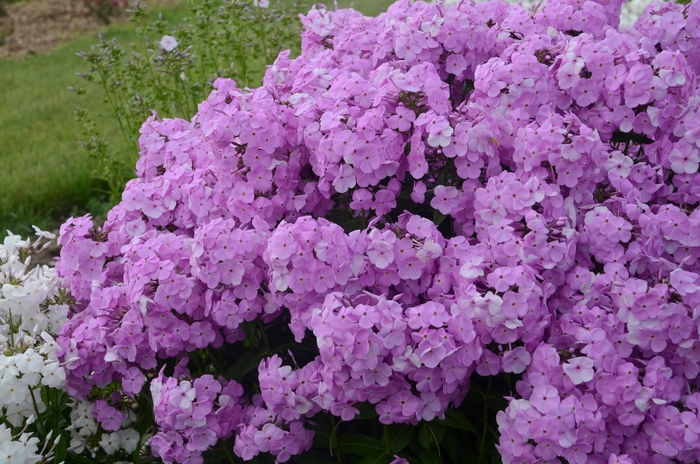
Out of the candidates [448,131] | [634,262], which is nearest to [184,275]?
[448,131]

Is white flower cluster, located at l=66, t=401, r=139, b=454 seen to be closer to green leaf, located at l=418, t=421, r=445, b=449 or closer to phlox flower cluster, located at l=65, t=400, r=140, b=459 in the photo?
phlox flower cluster, located at l=65, t=400, r=140, b=459

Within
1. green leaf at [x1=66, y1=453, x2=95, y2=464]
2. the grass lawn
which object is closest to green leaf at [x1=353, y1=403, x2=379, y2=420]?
green leaf at [x1=66, y1=453, x2=95, y2=464]

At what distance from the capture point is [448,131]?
2160 mm

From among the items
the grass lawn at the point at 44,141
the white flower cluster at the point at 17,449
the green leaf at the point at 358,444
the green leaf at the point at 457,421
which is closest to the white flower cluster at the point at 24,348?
the white flower cluster at the point at 17,449

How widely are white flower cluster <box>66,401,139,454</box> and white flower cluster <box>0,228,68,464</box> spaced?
3.3 inches

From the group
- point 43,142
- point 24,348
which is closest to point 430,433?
point 24,348

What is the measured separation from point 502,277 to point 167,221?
1.17 metres

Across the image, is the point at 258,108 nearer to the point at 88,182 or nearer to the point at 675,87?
the point at 675,87

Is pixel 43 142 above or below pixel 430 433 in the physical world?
below

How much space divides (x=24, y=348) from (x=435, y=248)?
126 centimetres

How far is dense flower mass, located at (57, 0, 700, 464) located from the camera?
198 cm

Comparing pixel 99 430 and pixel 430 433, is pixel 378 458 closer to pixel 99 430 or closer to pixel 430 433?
pixel 430 433

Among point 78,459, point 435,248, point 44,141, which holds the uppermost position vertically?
point 435,248

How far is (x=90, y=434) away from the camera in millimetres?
2564
